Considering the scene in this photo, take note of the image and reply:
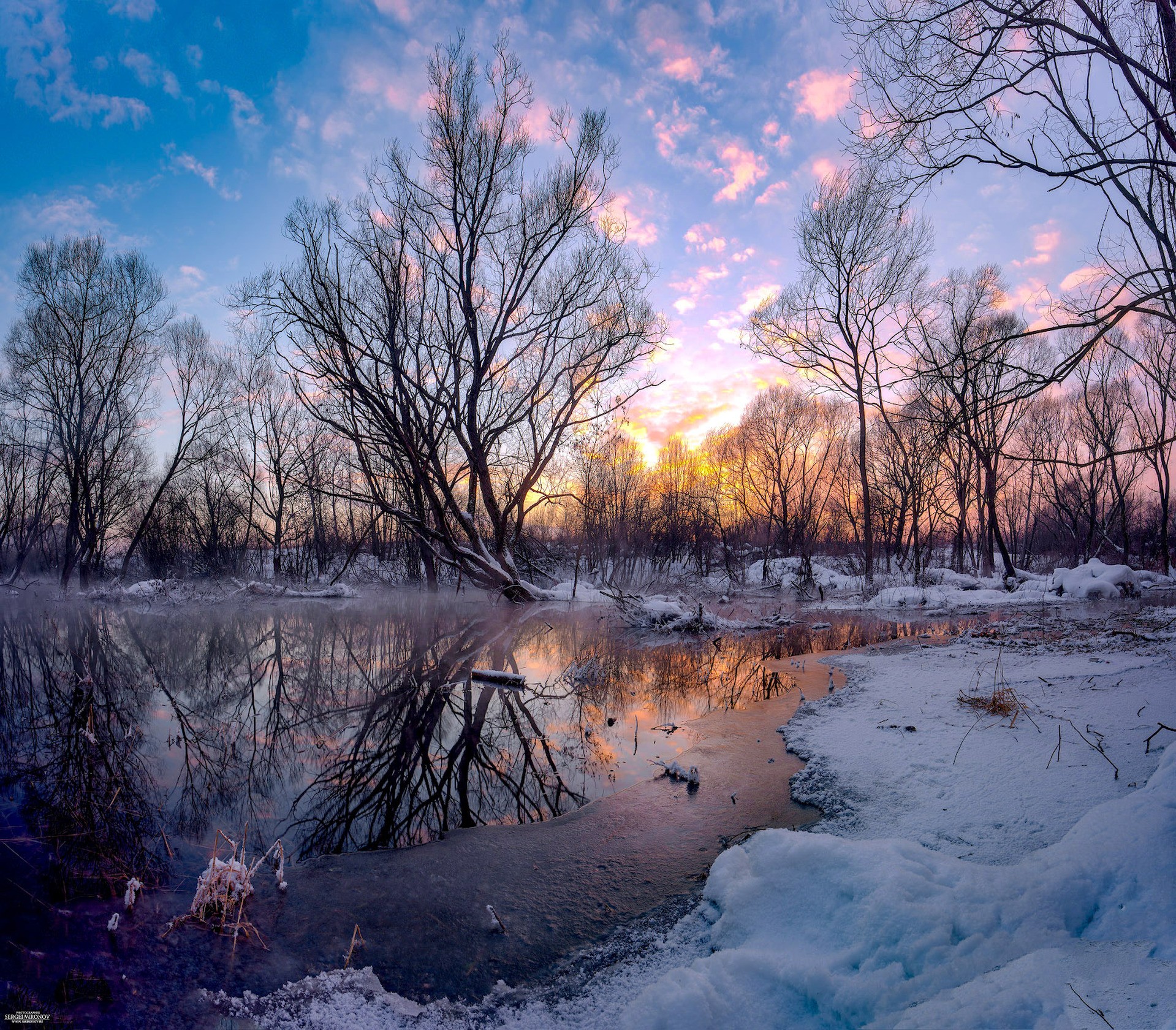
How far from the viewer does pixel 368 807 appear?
146 inches

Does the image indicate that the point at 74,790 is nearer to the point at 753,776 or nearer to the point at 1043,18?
the point at 753,776

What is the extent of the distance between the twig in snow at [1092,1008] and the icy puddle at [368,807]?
1555 millimetres

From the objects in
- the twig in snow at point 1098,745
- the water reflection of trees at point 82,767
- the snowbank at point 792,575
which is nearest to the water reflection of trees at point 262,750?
the water reflection of trees at point 82,767

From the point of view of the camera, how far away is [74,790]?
3881 mm

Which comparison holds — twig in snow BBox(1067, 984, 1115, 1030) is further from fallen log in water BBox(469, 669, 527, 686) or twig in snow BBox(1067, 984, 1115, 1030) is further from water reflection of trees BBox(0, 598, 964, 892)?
fallen log in water BBox(469, 669, 527, 686)

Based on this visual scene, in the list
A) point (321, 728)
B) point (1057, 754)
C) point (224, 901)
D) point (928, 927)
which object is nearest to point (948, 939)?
point (928, 927)

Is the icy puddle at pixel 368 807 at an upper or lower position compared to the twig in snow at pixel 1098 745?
lower

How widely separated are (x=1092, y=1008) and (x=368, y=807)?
3.75 m

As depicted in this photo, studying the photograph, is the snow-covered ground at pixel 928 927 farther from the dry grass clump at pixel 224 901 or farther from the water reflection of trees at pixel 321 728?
the water reflection of trees at pixel 321 728

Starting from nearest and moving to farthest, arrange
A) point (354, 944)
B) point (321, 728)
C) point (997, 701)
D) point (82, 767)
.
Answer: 1. point (354, 944)
2. point (82, 767)
3. point (997, 701)
4. point (321, 728)

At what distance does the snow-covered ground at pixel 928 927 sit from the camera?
161cm

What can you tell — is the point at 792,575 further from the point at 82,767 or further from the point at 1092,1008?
the point at 1092,1008


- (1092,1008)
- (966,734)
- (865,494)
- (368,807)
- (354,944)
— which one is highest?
(865,494)

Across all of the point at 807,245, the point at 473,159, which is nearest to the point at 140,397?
the point at 473,159
